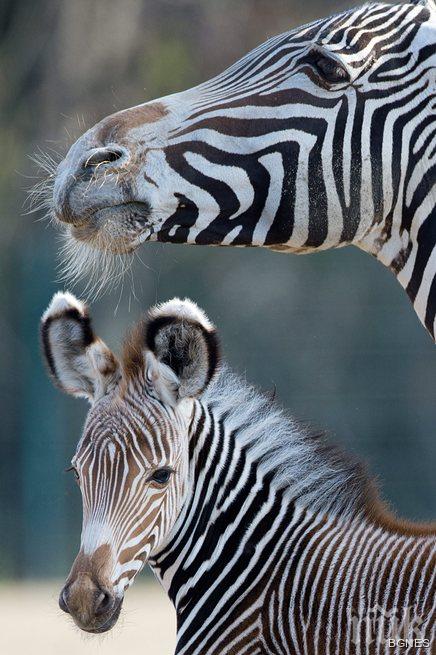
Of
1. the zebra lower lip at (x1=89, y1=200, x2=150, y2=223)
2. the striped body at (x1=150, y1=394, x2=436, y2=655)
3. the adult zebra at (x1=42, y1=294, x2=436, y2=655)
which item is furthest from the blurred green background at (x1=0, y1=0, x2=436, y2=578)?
the zebra lower lip at (x1=89, y1=200, x2=150, y2=223)

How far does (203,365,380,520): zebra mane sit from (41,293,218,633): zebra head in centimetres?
21

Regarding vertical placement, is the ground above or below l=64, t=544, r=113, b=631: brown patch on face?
below

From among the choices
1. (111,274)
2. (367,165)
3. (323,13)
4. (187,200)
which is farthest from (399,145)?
(323,13)

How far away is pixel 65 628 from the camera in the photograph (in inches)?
398

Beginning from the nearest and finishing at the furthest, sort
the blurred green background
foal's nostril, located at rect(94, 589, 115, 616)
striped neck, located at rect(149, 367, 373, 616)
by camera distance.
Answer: foal's nostril, located at rect(94, 589, 115, 616) < striped neck, located at rect(149, 367, 373, 616) < the blurred green background

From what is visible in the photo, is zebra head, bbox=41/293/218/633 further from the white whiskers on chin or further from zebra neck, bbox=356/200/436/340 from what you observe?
zebra neck, bbox=356/200/436/340

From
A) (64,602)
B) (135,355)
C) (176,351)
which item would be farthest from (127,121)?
(64,602)

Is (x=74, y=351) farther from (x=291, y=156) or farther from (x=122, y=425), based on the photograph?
(x=291, y=156)

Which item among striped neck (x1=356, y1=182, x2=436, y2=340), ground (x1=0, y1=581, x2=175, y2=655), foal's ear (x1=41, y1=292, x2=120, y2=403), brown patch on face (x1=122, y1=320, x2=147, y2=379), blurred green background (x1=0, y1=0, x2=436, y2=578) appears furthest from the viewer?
blurred green background (x1=0, y1=0, x2=436, y2=578)

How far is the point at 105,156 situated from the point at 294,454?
1.76 meters

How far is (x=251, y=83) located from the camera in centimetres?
303

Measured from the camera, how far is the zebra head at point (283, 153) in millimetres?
2910

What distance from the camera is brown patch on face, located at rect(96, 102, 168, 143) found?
9.52 ft

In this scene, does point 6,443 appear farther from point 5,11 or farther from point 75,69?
point 5,11
